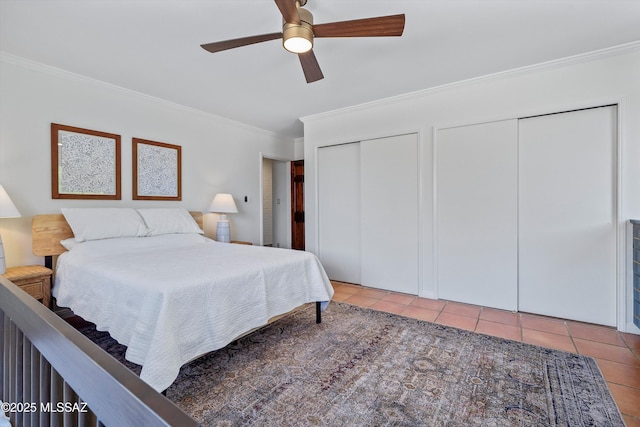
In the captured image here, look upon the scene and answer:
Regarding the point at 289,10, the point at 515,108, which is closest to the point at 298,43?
the point at 289,10

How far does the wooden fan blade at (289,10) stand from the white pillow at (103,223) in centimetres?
248

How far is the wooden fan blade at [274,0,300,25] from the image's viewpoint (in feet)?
5.18

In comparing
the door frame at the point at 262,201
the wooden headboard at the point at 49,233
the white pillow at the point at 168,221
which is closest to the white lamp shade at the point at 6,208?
the wooden headboard at the point at 49,233

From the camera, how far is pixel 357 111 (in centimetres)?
394

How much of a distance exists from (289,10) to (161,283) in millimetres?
1688

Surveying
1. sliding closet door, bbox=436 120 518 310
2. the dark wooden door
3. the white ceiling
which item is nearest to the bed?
the white ceiling

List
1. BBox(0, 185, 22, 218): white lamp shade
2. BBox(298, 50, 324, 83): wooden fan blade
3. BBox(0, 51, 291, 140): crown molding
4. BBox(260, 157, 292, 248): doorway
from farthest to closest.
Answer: BBox(260, 157, 292, 248): doorway
BBox(0, 51, 291, 140): crown molding
BBox(0, 185, 22, 218): white lamp shade
BBox(298, 50, 324, 83): wooden fan blade

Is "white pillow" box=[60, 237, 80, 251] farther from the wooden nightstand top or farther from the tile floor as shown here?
the tile floor

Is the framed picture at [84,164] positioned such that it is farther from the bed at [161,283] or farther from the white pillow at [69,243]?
the white pillow at [69,243]

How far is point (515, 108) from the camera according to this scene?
116 inches

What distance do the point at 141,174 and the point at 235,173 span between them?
1.38 m

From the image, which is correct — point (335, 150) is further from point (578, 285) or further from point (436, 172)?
point (578, 285)

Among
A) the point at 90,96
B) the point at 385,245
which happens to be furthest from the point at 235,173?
the point at 385,245

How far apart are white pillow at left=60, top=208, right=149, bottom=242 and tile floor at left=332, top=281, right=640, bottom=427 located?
233 centimetres
